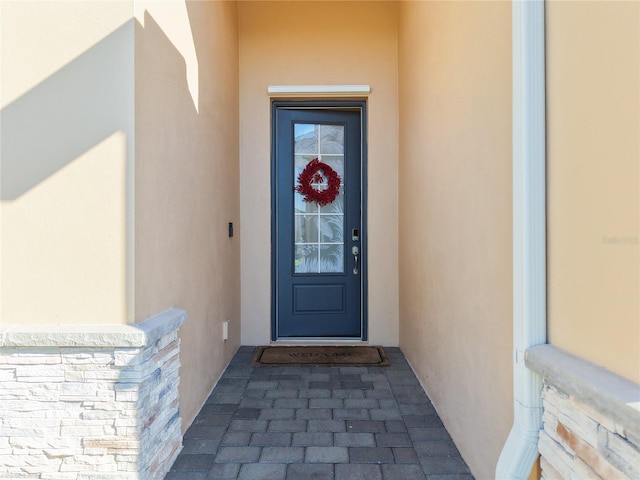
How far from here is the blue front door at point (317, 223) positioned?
149 inches

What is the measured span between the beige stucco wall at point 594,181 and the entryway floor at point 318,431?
3.61 feet

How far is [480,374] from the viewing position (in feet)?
5.65

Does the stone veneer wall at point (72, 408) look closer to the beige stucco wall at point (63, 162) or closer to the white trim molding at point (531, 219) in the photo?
the beige stucco wall at point (63, 162)

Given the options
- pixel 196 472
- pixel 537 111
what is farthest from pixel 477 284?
pixel 196 472

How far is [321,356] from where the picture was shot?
11.2 feet

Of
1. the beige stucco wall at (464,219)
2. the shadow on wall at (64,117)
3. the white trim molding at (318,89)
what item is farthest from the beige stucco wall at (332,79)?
the shadow on wall at (64,117)

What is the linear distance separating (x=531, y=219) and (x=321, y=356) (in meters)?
2.45

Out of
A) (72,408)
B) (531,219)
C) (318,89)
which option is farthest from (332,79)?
(72,408)

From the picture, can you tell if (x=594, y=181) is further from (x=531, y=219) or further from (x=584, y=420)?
(x=584, y=420)

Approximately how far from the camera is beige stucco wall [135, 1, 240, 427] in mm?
1719

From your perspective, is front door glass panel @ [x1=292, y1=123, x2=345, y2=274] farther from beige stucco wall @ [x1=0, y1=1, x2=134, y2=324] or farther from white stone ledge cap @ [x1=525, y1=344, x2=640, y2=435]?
white stone ledge cap @ [x1=525, y1=344, x2=640, y2=435]

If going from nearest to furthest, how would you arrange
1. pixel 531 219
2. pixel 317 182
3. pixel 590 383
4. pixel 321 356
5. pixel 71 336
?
pixel 590 383, pixel 531 219, pixel 71 336, pixel 321 356, pixel 317 182

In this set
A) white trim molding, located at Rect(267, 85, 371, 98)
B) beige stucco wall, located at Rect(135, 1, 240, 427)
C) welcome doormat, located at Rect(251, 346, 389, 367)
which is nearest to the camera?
beige stucco wall, located at Rect(135, 1, 240, 427)

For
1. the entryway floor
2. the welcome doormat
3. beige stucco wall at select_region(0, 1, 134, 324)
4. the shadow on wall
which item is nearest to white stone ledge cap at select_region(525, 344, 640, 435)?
the entryway floor
